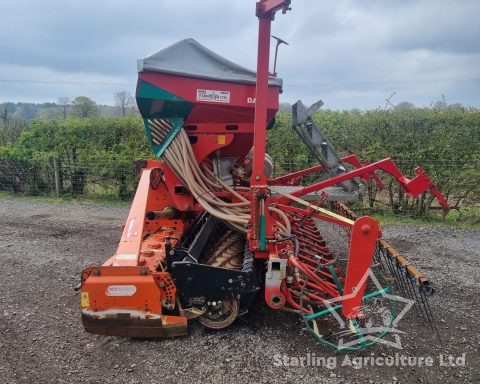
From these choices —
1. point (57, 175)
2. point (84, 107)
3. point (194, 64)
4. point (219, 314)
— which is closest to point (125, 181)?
point (57, 175)

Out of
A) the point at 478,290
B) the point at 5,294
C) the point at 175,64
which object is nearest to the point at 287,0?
the point at 175,64

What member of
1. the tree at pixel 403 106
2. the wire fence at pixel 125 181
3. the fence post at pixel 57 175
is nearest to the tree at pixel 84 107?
the wire fence at pixel 125 181

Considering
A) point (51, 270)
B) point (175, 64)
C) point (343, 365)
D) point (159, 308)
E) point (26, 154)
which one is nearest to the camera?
point (343, 365)

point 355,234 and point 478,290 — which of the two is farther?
point 478,290

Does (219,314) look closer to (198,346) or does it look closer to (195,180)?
(198,346)

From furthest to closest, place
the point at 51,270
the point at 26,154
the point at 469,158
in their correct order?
the point at 26,154 → the point at 469,158 → the point at 51,270

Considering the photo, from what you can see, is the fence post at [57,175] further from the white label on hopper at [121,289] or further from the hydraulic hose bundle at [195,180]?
the white label on hopper at [121,289]

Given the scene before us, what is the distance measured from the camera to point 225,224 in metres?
3.67

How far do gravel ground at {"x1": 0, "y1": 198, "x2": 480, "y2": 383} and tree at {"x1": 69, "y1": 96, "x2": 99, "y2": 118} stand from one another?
14.0m

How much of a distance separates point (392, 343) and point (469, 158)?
207 inches

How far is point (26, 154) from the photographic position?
974 cm

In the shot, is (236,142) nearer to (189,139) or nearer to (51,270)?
(189,139)

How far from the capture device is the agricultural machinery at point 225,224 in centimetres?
299

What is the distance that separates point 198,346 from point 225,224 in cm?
108
